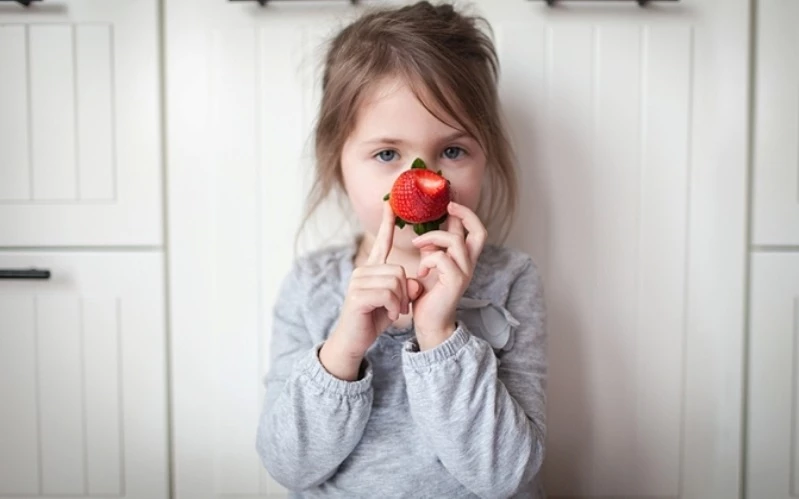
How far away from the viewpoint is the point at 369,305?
0.72 m

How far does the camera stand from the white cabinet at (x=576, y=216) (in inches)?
38.9

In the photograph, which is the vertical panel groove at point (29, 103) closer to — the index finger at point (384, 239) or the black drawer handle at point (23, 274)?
the black drawer handle at point (23, 274)

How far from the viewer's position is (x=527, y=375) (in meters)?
0.83

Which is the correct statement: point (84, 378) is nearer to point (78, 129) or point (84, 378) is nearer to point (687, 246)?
point (78, 129)

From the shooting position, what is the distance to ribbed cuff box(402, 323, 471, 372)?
2.39 ft

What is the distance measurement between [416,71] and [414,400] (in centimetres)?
41

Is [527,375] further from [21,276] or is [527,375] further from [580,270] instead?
[21,276]

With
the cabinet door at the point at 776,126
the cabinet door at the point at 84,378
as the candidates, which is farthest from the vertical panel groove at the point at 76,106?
the cabinet door at the point at 776,126

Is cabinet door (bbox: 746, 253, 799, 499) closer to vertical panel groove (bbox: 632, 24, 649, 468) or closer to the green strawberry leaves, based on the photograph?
vertical panel groove (bbox: 632, 24, 649, 468)

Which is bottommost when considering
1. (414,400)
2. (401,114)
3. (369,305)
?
(414,400)

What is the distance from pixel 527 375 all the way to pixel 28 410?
2.72 feet

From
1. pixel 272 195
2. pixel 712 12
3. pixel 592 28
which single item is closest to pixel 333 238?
pixel 272 195

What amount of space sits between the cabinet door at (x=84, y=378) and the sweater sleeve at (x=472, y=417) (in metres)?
0.51

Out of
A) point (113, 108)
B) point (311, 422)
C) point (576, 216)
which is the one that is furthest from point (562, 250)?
point (113, 108)
